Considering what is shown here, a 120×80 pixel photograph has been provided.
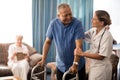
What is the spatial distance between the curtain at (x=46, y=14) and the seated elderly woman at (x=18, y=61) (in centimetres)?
78

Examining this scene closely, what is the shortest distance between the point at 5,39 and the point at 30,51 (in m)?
0.68

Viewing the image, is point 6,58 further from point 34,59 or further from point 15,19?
point 15,19

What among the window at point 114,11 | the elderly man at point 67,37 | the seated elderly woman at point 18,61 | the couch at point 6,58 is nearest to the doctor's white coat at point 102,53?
the elderly man at point 67,37

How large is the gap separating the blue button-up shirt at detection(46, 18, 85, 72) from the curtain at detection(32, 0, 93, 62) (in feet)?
9.93

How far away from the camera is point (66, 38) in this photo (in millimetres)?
2291

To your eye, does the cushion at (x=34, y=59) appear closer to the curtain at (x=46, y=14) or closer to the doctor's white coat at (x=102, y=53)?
the curtain at (x=46, y=14)

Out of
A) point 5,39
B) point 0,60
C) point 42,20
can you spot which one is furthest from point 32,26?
point 0,60

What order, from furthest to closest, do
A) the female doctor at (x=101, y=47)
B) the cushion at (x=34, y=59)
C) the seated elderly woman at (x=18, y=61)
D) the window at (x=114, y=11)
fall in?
the window at (x=114, y=11) → the cushion at (x=34, y=59) → the seated elderly woman at (x=18, y=61) → the female doctor at (x=101, y=47)

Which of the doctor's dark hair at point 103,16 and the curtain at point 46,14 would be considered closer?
the doctor's dark hair at point 103,16

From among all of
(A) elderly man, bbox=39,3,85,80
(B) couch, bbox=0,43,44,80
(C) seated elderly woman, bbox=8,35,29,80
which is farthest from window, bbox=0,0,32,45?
(A) elderly man, bbox=39,3,85,80

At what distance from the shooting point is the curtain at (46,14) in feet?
17.7

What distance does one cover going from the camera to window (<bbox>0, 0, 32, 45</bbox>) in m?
5.19

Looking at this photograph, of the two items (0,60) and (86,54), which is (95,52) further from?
(0,60)

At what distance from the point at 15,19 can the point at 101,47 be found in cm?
332
